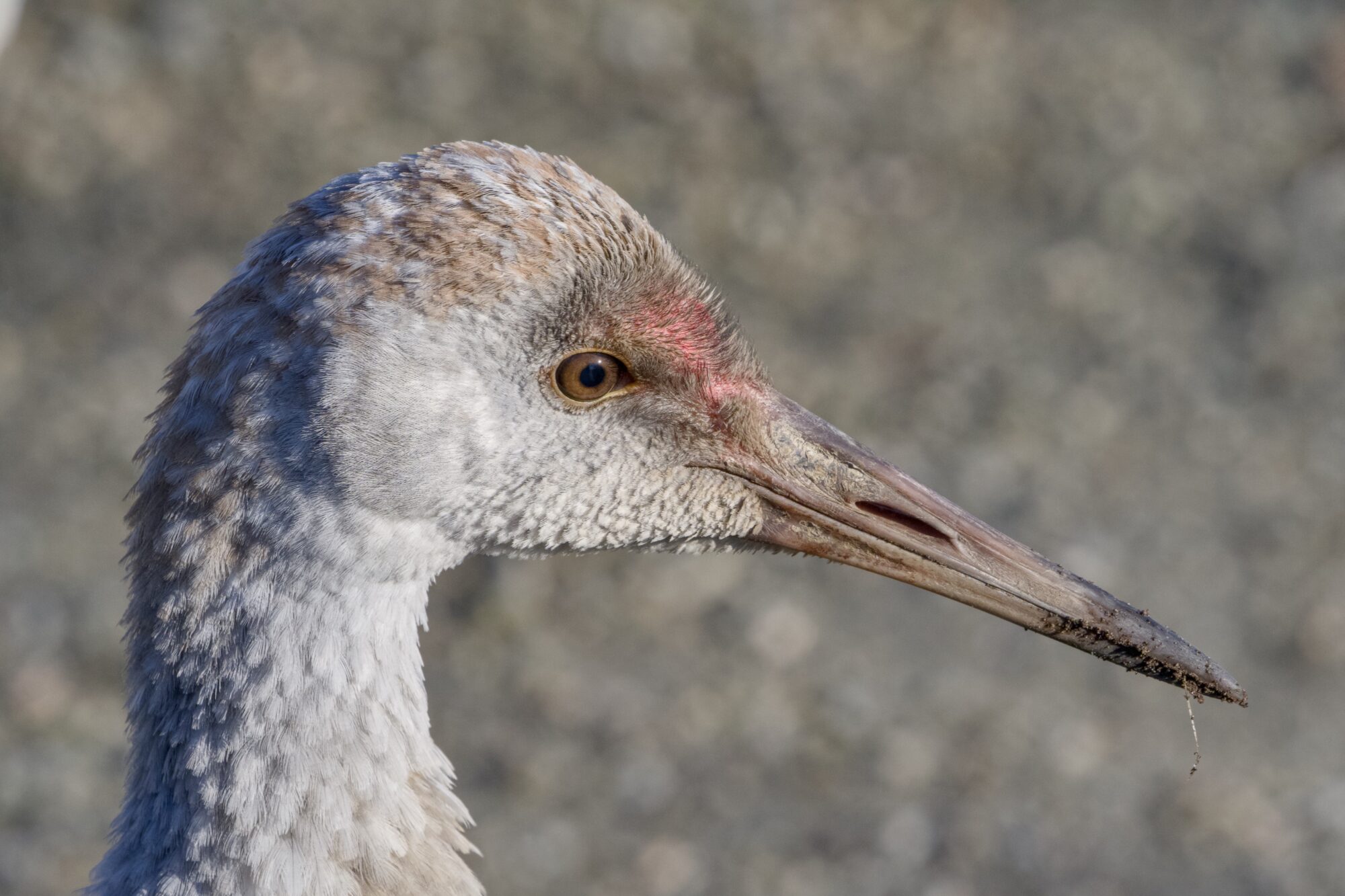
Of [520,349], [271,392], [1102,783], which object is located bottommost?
[271,392]

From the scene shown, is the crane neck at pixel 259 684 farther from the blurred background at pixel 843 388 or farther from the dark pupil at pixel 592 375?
the blurred background at pixel 843 388

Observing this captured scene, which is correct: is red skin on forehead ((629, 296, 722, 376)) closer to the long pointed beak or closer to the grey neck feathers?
the long pointed beak

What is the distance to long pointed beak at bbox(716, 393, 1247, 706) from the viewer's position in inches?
102

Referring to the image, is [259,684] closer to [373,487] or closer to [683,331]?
[373,487]

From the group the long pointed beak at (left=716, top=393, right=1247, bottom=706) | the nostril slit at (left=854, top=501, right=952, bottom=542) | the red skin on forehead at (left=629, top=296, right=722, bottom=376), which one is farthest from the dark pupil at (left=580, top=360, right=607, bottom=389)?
the nostril slit at (left=854, top=501, right=952, bottom=542)

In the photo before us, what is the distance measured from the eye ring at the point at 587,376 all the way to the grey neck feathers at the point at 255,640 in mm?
382

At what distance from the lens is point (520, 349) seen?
7.75ft

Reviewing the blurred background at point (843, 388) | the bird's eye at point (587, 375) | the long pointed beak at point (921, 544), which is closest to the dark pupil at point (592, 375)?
the bird's eye at point (587, 375)

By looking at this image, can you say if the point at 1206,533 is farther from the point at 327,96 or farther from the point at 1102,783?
the point at 327,96

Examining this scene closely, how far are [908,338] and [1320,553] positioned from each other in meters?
2.14

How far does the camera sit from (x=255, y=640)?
2238 mm

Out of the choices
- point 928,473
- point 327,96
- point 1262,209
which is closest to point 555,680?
point 928,473

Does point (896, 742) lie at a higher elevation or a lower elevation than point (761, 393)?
higher

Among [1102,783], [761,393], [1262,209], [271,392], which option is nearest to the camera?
[271,392]
